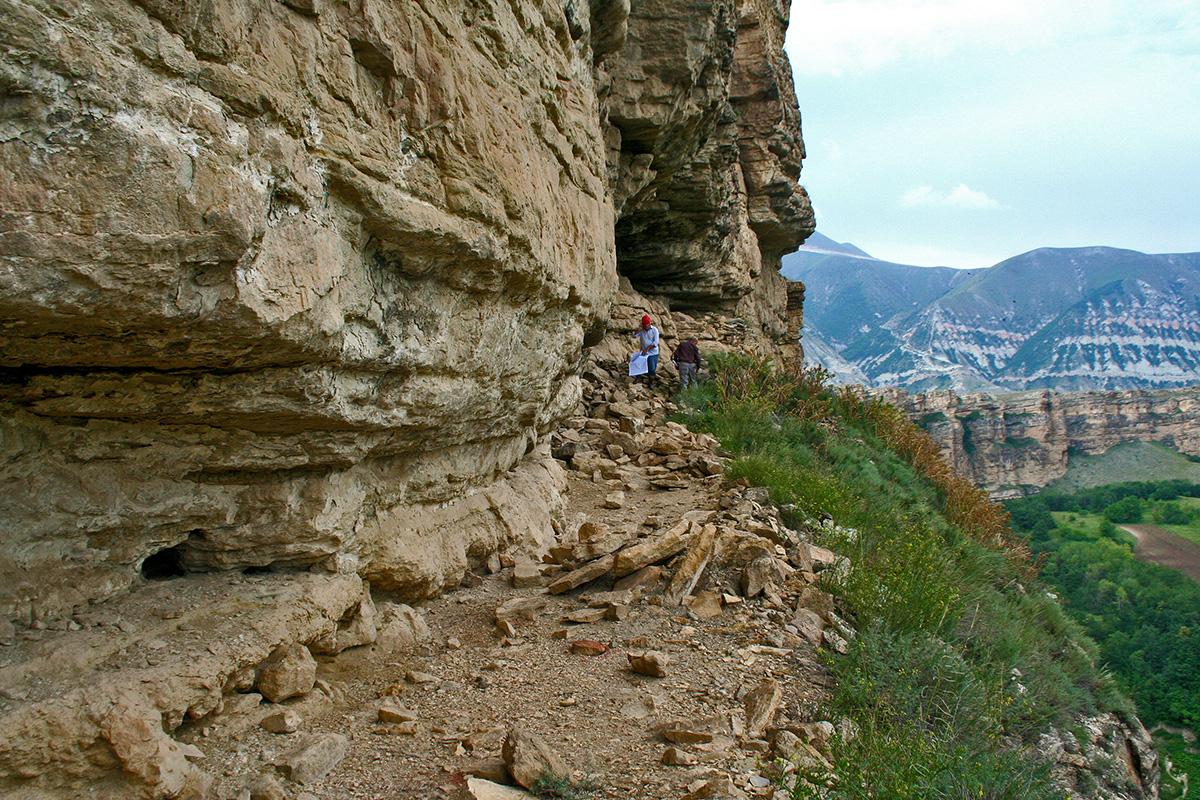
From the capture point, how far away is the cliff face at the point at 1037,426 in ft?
130

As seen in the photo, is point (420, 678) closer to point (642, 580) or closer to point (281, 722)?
point (281, 722)

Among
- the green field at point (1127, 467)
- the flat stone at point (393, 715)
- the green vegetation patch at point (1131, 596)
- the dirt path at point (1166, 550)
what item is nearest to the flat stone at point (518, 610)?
the flat stone at point (393, 715)

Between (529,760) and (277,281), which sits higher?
(277,281)

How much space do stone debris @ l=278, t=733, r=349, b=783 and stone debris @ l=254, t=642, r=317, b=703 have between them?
0.74ft

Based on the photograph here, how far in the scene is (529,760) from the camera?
2.31 m

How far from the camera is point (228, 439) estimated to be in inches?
100

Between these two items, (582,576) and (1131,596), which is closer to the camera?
(582,576)

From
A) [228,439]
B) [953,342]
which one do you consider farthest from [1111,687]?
[953,342]

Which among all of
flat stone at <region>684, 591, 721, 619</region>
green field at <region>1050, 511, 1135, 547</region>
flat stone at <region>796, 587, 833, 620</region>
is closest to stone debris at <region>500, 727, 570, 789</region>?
flat stone at <region>684, 591, 721, 619</region>

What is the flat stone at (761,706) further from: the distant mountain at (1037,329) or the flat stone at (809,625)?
the distant mountain at (1037,329)

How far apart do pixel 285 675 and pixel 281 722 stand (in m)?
0.17

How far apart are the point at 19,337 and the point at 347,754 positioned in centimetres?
153

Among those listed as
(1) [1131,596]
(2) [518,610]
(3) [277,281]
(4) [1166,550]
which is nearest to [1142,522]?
(4) [1166,550]

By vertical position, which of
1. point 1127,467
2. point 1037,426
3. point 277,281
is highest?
point 277,281
